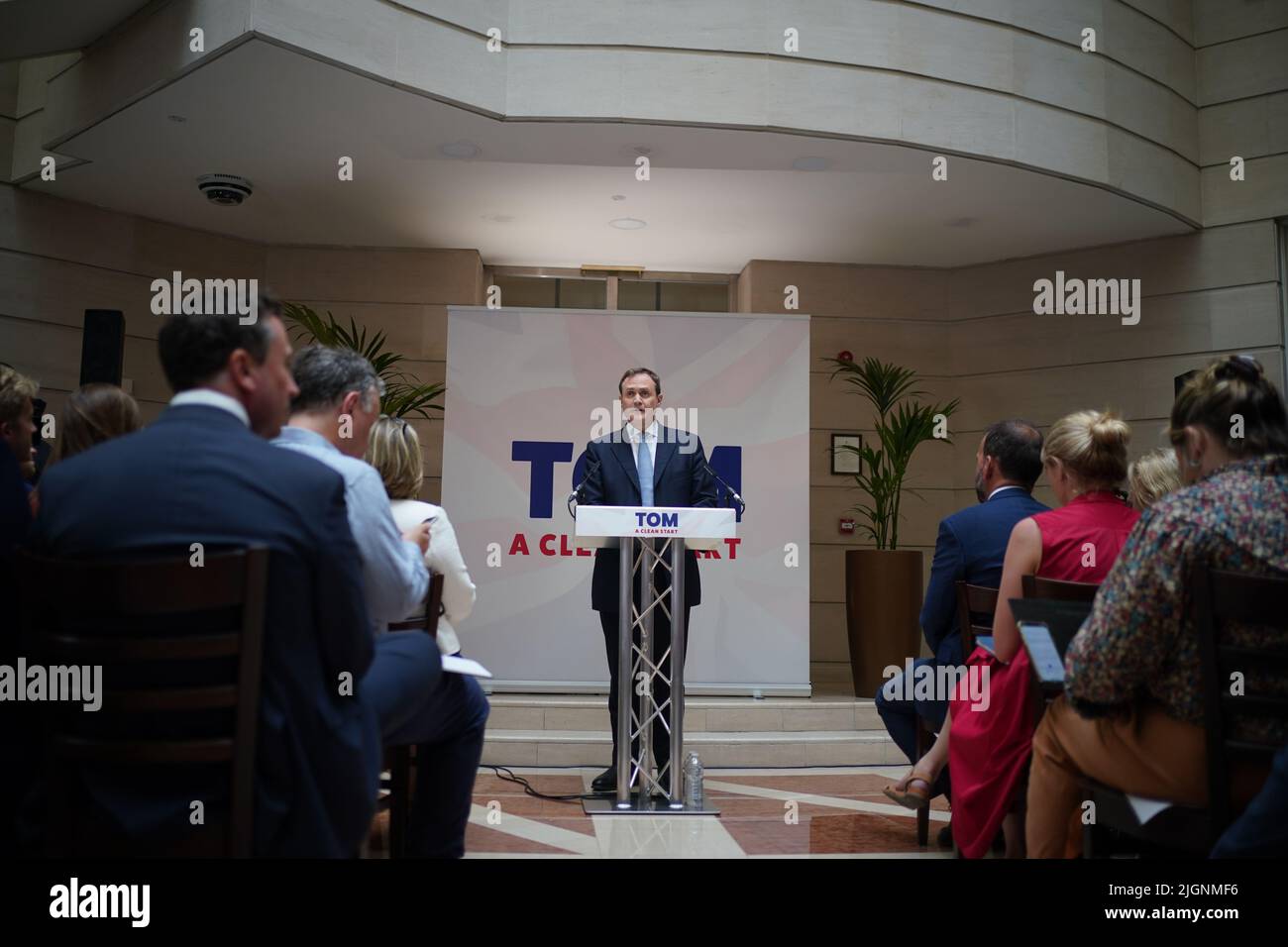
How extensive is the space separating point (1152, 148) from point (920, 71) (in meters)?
1.70

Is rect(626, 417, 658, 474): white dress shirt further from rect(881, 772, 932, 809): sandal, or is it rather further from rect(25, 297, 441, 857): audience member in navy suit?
rect(25, 297, 441, 857): audience member in navy suit

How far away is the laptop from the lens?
196 cm

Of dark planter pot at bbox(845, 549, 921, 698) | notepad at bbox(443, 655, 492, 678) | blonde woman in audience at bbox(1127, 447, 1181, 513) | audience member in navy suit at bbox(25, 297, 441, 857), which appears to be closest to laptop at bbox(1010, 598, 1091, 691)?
blonde woman in audience at bbox(1127, 447, 1181, 513)

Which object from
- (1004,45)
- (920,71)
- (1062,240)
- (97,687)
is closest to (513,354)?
(920,71)

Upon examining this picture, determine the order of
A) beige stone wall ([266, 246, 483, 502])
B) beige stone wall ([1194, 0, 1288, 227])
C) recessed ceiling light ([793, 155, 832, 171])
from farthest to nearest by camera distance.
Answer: beige stone wall ([266, 246, 483, 502]) < beige stone wall ([1194, 0, 1288, 227]) < recessed ceiling light ([793, 155, 832, 171])

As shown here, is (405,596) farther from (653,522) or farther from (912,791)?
(912,791)

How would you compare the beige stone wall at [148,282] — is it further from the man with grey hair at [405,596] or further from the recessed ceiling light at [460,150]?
the man with grey hair at [405,596]

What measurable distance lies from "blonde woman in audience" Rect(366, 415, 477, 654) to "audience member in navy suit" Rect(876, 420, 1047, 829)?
1.46m

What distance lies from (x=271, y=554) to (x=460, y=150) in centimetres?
478

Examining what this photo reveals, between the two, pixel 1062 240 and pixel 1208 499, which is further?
pixel 1062 240

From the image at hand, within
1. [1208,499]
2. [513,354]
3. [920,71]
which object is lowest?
[1208,499]

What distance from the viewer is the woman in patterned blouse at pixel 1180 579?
5.56ft
